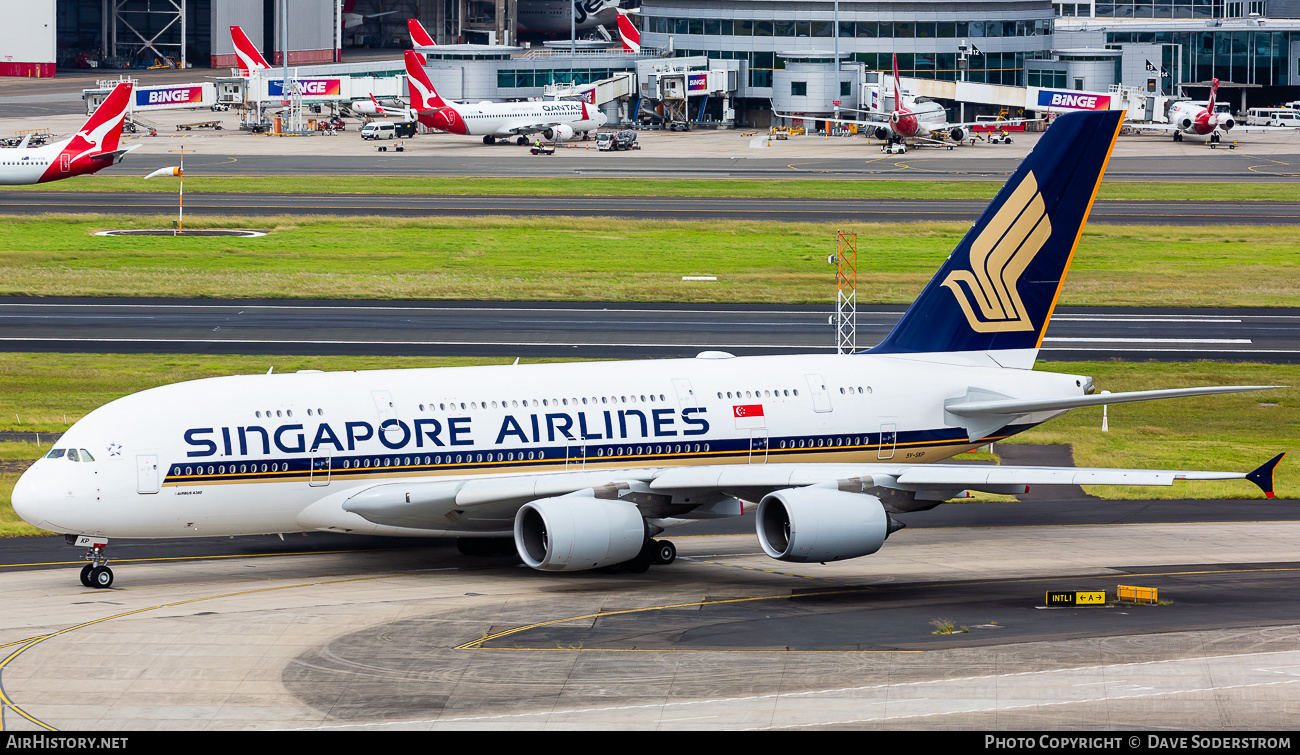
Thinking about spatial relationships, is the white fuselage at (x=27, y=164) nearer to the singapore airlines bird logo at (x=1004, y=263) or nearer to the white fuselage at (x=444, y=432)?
the white fuselage at (x=444, y=432)

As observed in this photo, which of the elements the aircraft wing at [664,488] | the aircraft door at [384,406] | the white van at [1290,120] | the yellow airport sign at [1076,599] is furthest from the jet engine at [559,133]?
the yellow airport sign at [1076,599]

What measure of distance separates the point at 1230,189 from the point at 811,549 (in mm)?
107247

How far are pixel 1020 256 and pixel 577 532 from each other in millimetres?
15347

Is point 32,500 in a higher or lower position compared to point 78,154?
lower

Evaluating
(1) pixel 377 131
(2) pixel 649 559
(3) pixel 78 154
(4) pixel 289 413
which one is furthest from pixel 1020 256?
(1) pixel 377 131

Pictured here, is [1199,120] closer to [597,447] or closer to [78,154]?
[78,154]

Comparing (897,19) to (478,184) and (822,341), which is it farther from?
(822,341)

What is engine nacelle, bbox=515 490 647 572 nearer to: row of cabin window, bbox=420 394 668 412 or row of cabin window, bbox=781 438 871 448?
row of cabin window, bbox=420 394 668 412

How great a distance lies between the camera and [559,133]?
174 m

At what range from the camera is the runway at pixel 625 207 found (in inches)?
4333

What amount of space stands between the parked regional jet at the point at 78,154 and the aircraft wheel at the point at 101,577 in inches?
3464

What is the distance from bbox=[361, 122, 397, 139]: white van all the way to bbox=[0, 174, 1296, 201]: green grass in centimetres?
3849

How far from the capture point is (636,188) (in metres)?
130

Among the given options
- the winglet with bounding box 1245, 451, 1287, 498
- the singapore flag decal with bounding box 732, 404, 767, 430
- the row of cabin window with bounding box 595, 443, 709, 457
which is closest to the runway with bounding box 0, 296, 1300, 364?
the singapore flag decal with bounding box 732, 404, 767, 430
